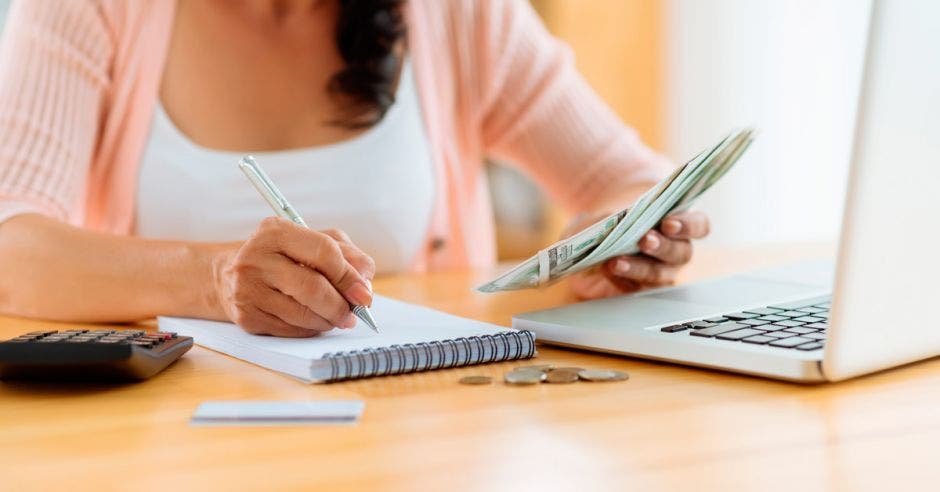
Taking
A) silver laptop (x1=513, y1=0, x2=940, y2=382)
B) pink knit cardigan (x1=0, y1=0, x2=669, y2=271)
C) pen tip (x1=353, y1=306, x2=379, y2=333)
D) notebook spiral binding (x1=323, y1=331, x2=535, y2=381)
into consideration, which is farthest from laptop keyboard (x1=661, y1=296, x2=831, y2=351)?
pink knit cardigan (x1=0, y1=0, x2=669, y2=271)

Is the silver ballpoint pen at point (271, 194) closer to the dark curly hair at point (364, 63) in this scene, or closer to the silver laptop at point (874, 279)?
the silver laptop at point (874, 279)

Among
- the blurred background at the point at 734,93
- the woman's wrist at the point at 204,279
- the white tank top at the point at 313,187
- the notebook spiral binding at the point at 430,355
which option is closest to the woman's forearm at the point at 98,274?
the woman's wrist at the point at 204,279

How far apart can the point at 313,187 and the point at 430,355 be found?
0.76 metres

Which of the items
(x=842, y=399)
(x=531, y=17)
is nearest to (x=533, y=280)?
(x=842, y=399)

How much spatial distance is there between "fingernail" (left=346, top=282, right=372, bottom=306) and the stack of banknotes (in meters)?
0.09

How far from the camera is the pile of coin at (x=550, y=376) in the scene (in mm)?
718

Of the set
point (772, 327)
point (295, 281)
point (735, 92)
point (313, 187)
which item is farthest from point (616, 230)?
point (735, 92)

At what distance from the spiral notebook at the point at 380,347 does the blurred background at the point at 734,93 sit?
221cm

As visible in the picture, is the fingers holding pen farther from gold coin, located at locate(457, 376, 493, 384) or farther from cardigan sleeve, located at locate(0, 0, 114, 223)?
cardigan sleeve, located at locate(0, 0, 114, 223)

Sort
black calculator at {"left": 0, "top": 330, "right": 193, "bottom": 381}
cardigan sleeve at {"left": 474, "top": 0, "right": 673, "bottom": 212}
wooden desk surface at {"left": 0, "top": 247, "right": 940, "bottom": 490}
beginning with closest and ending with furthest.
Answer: wooden desk surface at {"left": 0, "top": 247, "right": 940, "bottom": 490} → black calculator at {"left": 0, "top": 330, "right": 193, "bottom": 381} → cardigan sleeve at {"left": 474, "top": 0, "right": 673, "bottom": 212}

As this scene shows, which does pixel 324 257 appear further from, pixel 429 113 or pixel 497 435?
pixel 429 113

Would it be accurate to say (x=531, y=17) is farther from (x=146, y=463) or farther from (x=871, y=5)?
(x=146, y=463)

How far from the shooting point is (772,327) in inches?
30.6

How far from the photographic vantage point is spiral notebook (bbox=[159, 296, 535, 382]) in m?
0.73
